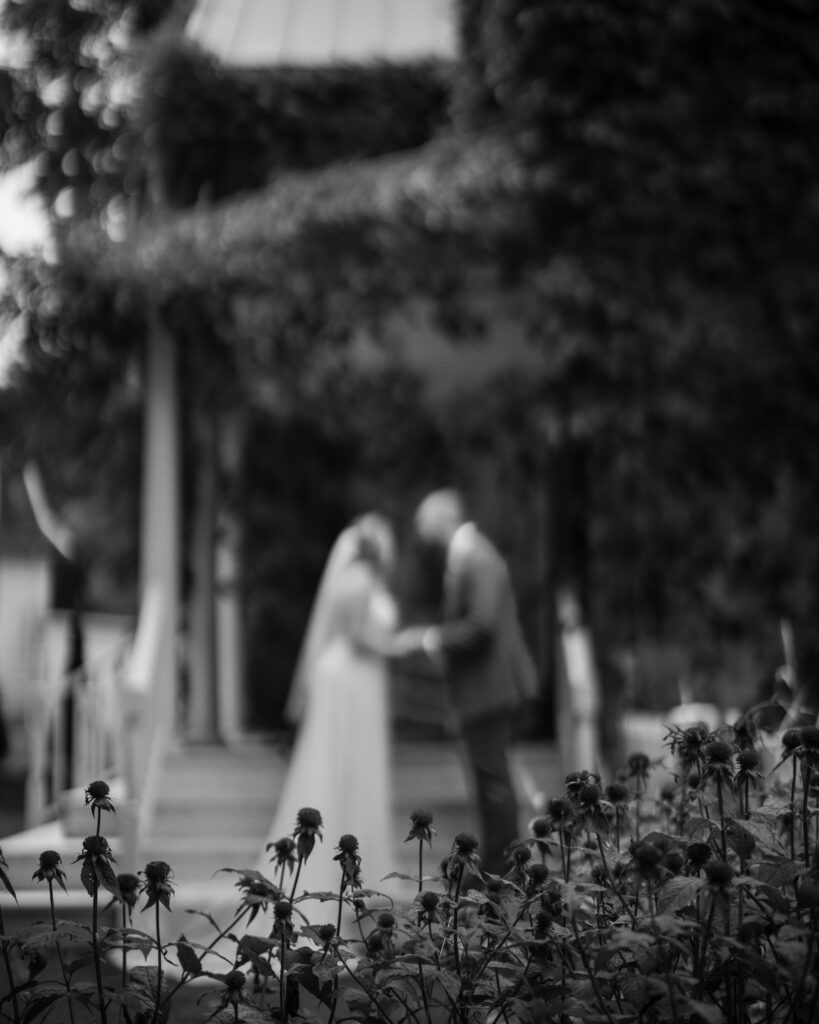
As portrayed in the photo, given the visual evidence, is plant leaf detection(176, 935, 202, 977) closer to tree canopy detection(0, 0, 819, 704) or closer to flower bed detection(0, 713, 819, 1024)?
flower bed detection(0, 713, 819, 1024)

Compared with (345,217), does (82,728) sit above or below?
below

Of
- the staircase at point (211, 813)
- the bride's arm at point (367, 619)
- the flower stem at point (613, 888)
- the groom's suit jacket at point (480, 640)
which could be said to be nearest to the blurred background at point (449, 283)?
the staircase at point (211, 813)

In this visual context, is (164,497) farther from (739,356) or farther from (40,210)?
(739,356)

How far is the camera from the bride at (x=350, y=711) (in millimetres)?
6312

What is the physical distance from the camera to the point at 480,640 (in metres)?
5.82

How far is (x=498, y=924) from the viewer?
6.94 feet

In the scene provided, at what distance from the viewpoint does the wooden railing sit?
671 cm

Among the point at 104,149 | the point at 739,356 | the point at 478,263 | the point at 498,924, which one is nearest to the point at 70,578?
the point at 104,149

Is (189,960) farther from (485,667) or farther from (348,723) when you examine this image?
(348,723)

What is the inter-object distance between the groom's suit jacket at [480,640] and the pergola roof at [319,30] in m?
4.22

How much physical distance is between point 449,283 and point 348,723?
2.83m

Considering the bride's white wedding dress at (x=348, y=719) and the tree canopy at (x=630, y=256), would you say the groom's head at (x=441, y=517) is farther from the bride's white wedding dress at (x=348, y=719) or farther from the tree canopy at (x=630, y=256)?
the tree canopy at (x=630, y=256)

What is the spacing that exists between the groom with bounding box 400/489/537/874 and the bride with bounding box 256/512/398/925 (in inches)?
24.4

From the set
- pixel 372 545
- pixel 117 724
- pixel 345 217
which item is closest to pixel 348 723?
pixel 372 545
